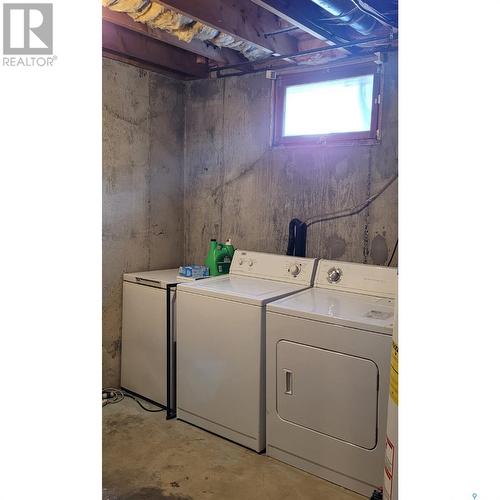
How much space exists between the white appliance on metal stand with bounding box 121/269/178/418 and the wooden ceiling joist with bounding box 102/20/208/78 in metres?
1.50

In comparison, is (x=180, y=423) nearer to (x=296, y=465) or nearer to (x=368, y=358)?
(x=296, y=465)

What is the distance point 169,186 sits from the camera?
12.1 feet

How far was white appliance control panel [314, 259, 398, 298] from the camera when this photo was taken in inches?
101

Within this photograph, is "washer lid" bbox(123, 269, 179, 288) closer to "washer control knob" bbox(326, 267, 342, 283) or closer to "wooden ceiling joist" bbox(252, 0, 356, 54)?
"washer control knob" bbox(326, 267, 342, 283)

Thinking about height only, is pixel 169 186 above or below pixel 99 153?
above

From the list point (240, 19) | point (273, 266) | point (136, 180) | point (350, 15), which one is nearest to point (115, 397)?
point (273, 266)

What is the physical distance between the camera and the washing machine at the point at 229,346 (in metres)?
2.51

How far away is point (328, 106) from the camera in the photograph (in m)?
3.01

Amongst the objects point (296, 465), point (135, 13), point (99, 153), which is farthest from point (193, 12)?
point (296, 465)

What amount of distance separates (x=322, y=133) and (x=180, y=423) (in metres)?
2.06

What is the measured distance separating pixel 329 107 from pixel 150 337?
1926 millimetres

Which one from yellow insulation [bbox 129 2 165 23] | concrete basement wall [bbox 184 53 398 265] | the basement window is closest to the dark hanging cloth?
concrete basement wall [bbox 184 53 398 265]
